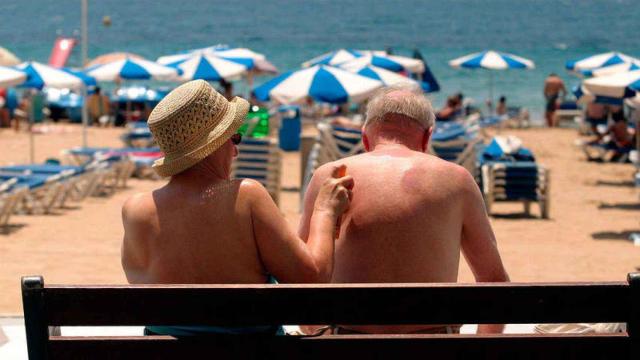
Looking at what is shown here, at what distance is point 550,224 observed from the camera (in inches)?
463

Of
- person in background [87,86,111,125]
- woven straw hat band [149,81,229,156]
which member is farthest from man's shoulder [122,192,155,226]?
person in background [87,86,111,125]

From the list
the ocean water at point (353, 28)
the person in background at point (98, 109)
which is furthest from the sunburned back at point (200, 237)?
the ocean water at point (353, 28)

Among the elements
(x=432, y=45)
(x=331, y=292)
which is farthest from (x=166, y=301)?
(x=432, y=45)

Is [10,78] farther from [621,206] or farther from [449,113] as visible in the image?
[449,113]

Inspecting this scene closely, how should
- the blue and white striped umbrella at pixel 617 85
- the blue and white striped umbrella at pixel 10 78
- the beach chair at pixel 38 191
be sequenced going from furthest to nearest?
1. the blue and white striped umbrella at pixel 10 78
2. the beach chair at pixel 38 191
3. the blue and white striped umbrella at pixel 617 85

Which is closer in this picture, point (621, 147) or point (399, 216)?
point (399, 216)

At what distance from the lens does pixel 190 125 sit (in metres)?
2.93

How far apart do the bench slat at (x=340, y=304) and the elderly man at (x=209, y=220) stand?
0.58ft

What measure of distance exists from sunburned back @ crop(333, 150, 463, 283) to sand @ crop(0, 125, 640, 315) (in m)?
3.49

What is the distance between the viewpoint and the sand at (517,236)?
27.8ft

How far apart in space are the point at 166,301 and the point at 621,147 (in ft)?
50.0

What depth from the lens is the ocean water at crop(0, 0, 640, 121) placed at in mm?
66812

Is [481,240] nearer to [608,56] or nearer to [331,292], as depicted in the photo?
[331,292]

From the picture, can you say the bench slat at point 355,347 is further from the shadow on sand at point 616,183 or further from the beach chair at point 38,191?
the shadow on sand at point 616,183
